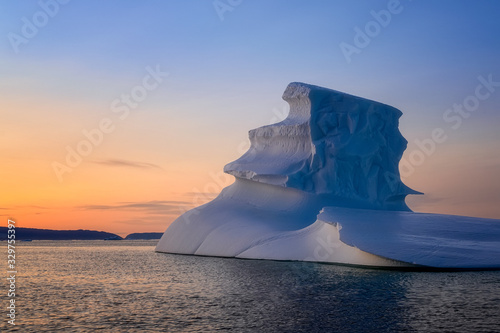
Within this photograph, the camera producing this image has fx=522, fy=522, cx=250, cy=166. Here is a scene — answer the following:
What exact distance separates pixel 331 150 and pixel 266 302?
15.5m

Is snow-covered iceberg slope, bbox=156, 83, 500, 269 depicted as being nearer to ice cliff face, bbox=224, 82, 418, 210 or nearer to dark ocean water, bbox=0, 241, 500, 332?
ice cliff face, bbox=224, 82, 418, 210

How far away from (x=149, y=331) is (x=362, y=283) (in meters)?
7.14

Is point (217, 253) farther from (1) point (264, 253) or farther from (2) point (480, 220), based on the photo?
(2) point (480, 220)

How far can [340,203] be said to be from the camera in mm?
26484

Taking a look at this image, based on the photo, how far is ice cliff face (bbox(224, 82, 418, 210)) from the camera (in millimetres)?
26094

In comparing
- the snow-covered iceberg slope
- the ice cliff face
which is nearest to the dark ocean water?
the snow-covered iceberg slope

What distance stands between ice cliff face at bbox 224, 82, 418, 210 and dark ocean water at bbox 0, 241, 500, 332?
874cm

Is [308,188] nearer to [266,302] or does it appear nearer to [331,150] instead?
[331,150]

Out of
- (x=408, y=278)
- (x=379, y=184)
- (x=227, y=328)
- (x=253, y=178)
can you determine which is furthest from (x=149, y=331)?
(x=379, y=184)

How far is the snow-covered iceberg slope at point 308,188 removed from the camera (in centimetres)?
2097

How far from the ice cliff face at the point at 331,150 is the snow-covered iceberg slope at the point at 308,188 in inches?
2.0

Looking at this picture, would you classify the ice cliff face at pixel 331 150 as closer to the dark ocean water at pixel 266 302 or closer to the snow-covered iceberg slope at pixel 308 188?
the snow-covered iceberg slope at pixel 308 188

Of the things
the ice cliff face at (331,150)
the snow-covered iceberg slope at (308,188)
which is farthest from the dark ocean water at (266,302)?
the ice cliff face at (331,150)

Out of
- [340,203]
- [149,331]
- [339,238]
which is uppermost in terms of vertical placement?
[340,203]
